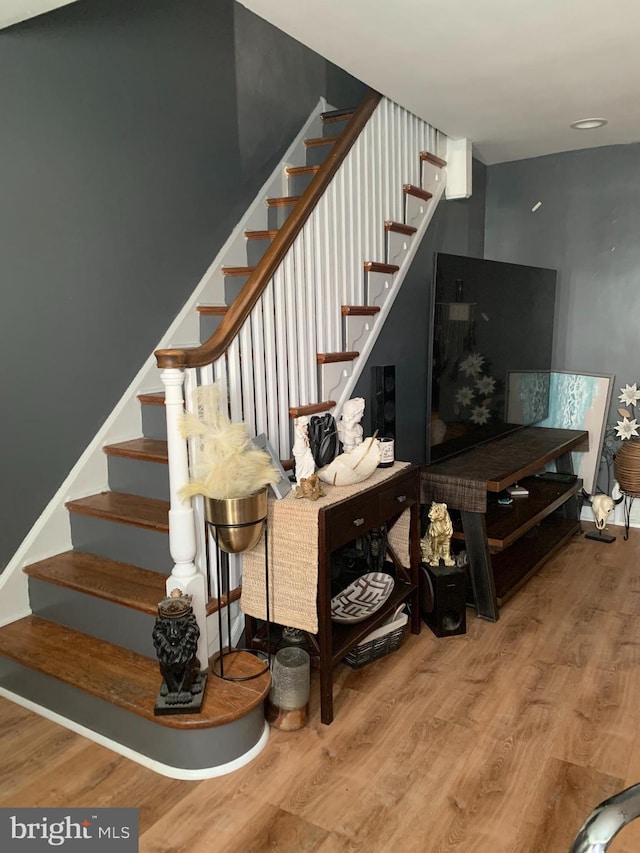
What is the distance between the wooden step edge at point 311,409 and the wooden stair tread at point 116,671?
3.07 feet

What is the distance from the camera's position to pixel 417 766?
2.01 metres

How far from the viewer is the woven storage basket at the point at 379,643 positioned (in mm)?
2547

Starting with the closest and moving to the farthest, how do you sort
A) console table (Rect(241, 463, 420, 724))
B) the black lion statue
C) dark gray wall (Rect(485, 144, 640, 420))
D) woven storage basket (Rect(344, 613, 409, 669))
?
the black lion statue
console table (Rect(241, 463, 420, 724))
woven storage basket (Rect(344, 613, 409, 669))
dark gray wall (Rect(485, 144, 640, 420))

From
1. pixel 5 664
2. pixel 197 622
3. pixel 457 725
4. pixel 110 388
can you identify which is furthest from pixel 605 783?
pixel 110 388

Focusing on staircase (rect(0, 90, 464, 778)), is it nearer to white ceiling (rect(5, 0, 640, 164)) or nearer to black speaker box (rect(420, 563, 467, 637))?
white ceiling (rect(5, 0, 640, 164))

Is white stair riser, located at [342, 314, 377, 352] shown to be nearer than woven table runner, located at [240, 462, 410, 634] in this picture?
No

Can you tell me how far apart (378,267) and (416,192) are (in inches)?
24.8

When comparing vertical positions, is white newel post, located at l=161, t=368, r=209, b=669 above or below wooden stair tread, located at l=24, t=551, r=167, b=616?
above

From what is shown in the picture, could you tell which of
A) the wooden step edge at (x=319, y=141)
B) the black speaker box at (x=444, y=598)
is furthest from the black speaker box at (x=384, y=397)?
the wooden step edge at (x=319, y=141)

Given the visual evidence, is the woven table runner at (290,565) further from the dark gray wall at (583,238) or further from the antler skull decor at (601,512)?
the dark gray wall at (583,238)

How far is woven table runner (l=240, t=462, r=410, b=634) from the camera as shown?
217 centimetres

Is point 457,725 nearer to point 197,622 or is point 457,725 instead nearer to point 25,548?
point 197,622

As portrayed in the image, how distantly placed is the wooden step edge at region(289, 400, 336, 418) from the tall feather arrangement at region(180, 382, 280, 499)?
52 cm

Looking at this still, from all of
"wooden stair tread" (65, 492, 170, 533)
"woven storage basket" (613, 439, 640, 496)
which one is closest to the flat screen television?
"woven storage basket" (613, 439, 640, 496)
